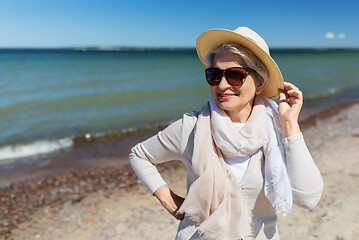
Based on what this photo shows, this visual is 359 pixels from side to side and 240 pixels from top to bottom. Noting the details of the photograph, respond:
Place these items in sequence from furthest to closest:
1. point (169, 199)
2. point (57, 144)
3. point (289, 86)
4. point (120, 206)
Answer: point (57, 144)
point (120, 206)
point (169, 199)
point (289, 86)

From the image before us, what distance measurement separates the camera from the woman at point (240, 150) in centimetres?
199

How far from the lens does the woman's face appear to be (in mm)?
2117

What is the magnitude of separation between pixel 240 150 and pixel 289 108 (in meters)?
0.43

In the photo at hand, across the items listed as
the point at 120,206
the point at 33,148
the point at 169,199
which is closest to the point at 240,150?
the point at 169,199

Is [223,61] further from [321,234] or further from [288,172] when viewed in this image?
[321,234]

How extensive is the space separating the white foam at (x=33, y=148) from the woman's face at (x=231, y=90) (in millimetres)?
8733

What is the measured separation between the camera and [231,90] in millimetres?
2137

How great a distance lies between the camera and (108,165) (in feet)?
27.1

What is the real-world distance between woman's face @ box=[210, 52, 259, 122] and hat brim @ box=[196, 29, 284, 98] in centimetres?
9

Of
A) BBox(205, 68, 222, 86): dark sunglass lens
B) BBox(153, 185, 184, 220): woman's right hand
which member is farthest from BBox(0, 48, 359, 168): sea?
BBox(205, 68, 222, 86): dark sunglass lens

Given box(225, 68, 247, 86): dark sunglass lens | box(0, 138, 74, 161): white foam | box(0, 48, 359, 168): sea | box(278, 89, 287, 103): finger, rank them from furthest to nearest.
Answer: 1. box(0, 48, 359, 168): sea
2. box(0, 138, 74, 161): white foam
3. box(278, 89, 287, 103): finger
4. box(225, 68, 247, 86): dark sunglass lens

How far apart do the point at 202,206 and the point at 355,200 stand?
396cm

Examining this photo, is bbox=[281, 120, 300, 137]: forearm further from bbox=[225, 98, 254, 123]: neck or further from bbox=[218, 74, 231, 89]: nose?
bbox=[218, 74, 231, 89]: nose

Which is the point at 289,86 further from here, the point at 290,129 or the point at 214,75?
the point at 214,75
